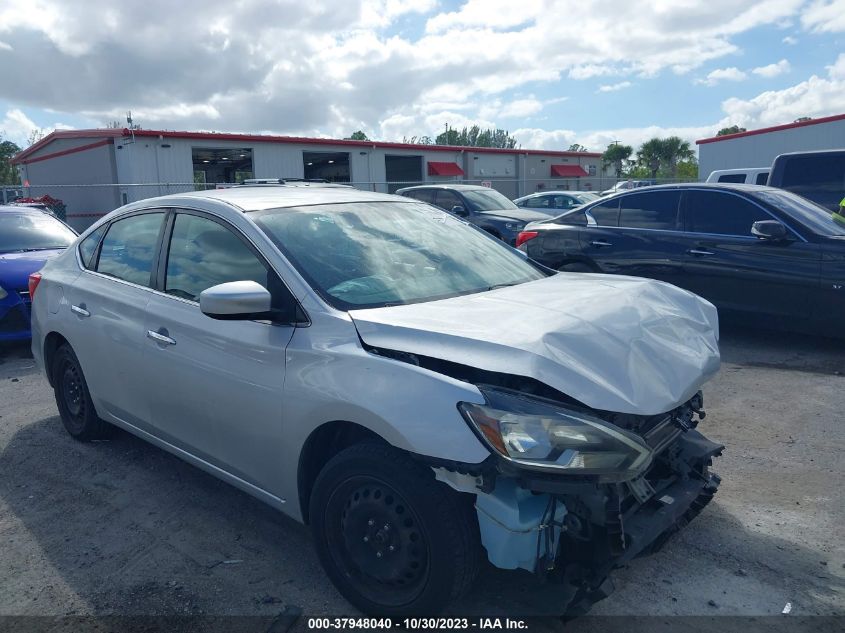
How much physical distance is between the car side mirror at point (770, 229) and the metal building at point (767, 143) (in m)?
21.1

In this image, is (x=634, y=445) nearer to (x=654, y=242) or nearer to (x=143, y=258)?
(x=143, y=258)

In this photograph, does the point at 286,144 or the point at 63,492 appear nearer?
the point at 63,492

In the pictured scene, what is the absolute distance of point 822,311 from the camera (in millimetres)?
6418

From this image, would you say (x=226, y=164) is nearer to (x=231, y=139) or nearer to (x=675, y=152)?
(x=231, y=139)

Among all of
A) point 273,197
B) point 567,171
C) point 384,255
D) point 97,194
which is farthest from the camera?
point 567,171

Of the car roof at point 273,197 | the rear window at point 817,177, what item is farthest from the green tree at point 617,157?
Result: the car roof at point 273,197

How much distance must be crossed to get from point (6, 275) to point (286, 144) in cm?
2314

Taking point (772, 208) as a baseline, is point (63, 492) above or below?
below

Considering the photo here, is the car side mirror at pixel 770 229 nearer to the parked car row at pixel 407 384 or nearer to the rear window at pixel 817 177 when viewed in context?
the parked car row at pixel 407 384

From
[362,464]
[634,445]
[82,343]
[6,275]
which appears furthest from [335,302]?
[6,275]

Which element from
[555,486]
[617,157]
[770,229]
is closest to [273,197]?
[555,486]

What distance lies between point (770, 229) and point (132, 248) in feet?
17.9

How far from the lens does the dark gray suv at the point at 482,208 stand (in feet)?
43.7

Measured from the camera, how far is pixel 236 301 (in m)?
2.99
